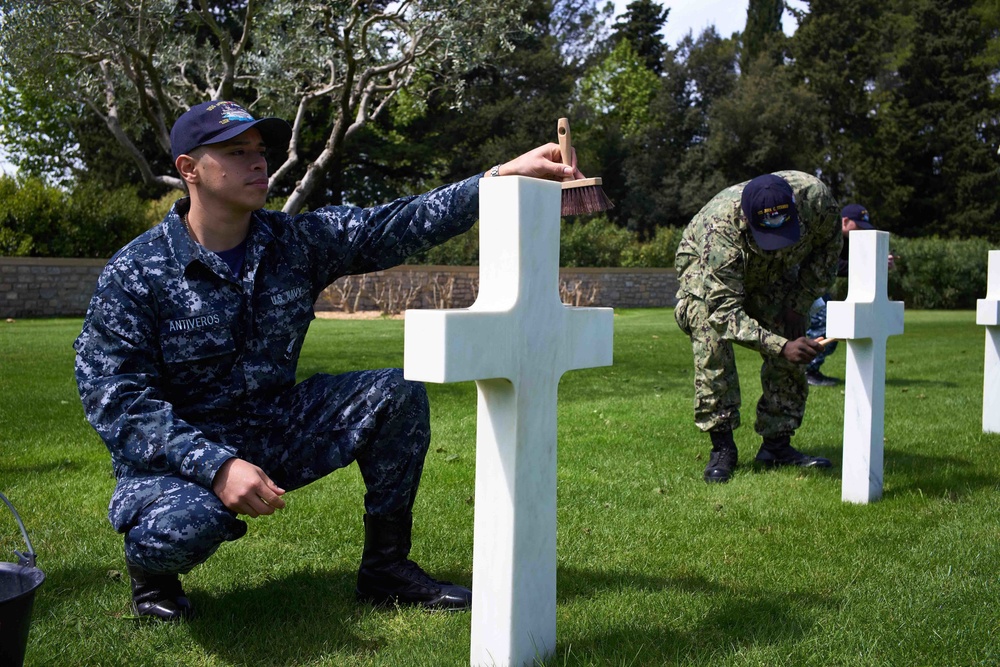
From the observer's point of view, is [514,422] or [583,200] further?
[583,200]

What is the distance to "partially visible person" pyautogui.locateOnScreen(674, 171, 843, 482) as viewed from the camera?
17.2ft

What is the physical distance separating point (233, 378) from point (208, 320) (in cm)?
21

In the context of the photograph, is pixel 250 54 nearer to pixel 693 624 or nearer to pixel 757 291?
pixel 757 291

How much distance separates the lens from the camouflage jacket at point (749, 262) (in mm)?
5371

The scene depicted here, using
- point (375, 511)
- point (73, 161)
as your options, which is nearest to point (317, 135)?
point (73, 161)

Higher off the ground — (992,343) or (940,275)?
(940,275)

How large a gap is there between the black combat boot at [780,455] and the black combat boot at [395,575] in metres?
3.10

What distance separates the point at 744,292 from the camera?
A: 18.5ft

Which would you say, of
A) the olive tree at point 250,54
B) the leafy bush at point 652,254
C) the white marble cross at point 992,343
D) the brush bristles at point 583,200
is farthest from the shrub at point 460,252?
the brush bristles at point 583,200

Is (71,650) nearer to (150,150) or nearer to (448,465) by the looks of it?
(448,465)

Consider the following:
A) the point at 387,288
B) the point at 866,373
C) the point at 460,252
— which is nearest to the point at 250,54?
the point at 387,288

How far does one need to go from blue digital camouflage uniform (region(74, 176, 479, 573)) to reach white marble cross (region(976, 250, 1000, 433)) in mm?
4707

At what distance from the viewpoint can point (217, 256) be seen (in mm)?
3254

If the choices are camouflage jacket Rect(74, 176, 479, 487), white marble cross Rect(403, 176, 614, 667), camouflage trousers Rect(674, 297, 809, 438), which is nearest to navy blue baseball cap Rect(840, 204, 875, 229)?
camouflage trousers Rect(674, 297, 809, 438)
